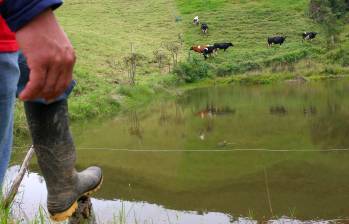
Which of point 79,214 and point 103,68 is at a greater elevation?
point 79,214

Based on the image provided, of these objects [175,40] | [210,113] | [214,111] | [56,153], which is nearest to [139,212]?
[56,153]

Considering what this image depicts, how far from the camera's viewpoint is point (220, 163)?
744 cm

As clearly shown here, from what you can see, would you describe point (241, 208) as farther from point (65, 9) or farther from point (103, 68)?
point (65, 9)

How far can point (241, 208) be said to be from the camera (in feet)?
18.9

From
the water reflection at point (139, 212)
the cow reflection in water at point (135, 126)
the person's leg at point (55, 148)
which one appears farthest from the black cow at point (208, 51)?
the person's leg at point (55, 148)

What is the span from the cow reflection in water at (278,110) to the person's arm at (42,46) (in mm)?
10491

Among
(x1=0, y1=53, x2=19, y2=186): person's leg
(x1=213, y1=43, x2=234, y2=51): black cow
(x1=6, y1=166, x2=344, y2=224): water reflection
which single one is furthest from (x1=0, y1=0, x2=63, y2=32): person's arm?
(x1=213, y1=43, x2=234, y2=51): black cow

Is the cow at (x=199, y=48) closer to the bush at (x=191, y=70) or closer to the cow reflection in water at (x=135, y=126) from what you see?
the bush at (x=191, y=70)

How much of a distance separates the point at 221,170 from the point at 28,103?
6.10 metres

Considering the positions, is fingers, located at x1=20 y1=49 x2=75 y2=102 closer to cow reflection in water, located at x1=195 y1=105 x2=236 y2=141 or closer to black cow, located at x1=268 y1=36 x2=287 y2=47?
cow reflection in water, located at x1=195 y1=105 x2=236 y2=141

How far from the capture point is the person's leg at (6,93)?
44.1 inches

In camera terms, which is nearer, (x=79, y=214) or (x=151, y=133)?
(x=79, y=214)

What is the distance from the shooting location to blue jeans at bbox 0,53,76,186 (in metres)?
1.12

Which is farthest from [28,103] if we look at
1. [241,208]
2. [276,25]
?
[276,25]
